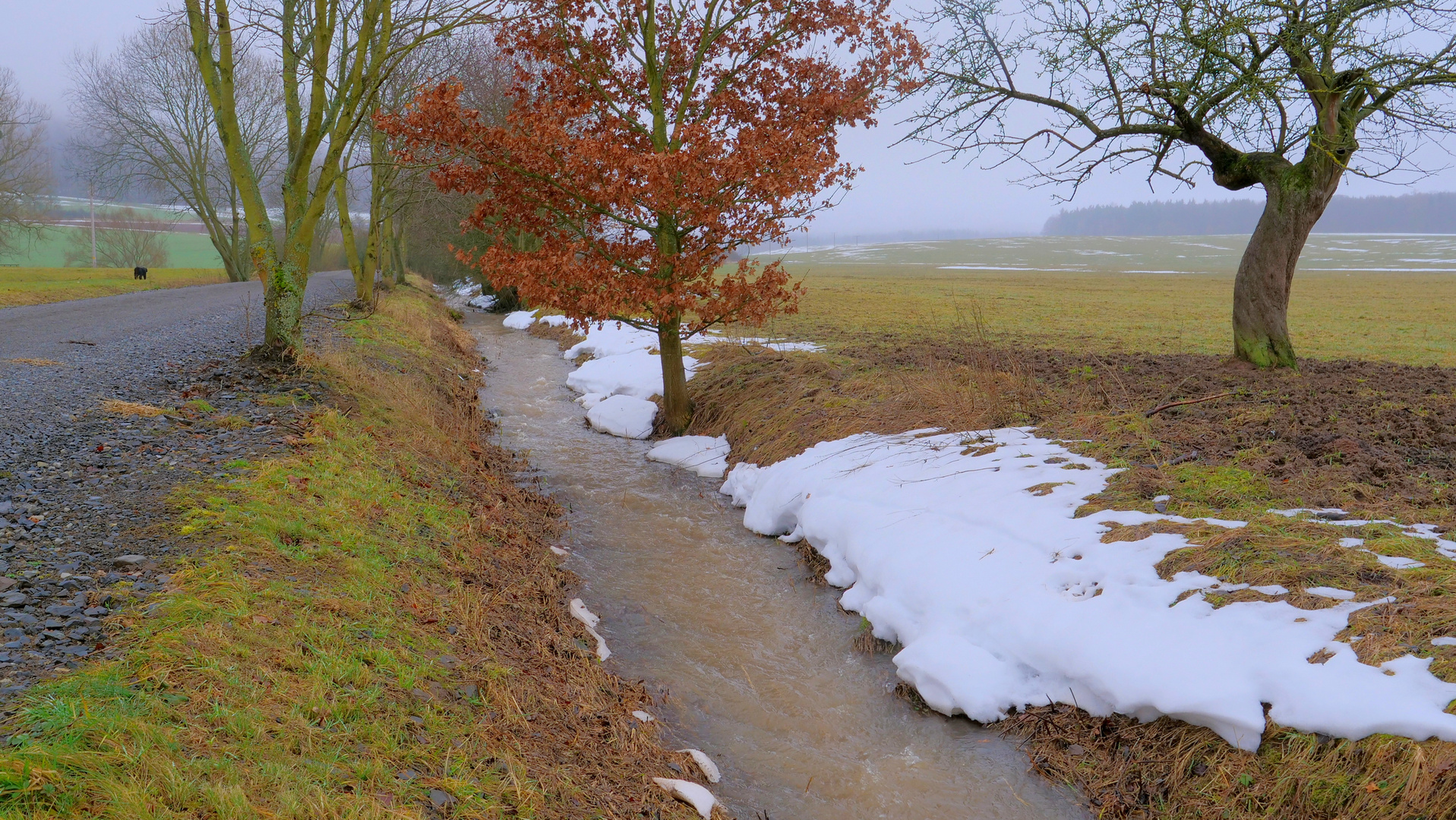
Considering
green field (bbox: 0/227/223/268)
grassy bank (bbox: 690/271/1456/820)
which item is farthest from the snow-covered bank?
green field (bbox: 0/227/223/268)

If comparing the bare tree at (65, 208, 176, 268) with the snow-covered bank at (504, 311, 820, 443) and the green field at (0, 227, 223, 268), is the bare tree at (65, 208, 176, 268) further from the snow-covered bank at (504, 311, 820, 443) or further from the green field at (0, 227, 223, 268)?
the snow-covered bank at (504, 311, 820, 443)

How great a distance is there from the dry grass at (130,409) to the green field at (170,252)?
5774cm

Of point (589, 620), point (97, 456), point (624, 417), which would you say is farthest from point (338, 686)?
point (624, 417)

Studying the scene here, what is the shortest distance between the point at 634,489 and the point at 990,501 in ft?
14.7

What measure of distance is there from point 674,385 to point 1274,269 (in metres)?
7.69

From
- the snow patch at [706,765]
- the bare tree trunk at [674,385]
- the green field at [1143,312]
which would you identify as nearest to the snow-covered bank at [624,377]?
the bare tree trunk at [674,385]

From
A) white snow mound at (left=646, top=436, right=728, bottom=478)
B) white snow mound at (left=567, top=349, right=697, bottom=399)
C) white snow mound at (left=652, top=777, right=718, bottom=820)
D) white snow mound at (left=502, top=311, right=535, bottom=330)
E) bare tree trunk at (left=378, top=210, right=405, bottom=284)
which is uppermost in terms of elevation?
bare tree trunk at (left=378, top=210, right=405, bottom=284)

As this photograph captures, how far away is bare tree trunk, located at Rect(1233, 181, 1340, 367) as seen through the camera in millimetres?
9328

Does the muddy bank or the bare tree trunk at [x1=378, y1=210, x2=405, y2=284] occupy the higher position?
the bare tree trunk at [x1=378, y1=210, x2=405, y2=284]

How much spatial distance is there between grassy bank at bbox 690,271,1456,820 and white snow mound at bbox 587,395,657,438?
861 mm

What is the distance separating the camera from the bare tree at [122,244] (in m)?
56.2

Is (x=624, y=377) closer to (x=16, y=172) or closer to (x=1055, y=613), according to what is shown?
(x=1055, y=613)

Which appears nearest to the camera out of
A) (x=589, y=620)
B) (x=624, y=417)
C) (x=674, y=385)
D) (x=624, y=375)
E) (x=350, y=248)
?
(x=589, y=620)

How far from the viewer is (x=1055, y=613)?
4.77 m
